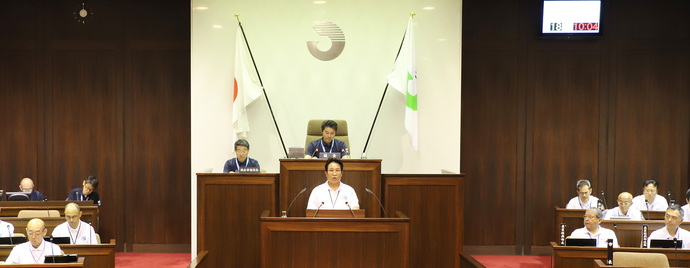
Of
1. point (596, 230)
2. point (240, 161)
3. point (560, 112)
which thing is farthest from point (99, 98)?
point (596, 230)

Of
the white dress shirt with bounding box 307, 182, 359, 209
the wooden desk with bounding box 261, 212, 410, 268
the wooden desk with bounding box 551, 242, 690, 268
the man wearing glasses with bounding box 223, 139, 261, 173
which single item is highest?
the man wearing glasses with bounding box 223, 139, 261, 173

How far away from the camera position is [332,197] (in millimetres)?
6270

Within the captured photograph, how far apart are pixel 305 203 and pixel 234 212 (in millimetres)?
675

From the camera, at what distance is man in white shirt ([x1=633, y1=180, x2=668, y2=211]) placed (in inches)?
347

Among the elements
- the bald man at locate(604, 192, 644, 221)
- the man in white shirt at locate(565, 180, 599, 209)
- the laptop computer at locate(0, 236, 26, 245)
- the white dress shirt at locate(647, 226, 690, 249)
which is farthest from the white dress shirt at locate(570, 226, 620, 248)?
the laptop computer at locate(0, 236, 26, 245)

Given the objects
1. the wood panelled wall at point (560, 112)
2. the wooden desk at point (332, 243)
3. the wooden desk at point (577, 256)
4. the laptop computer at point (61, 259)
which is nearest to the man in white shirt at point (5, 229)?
the laptop computer at point (61, 259)

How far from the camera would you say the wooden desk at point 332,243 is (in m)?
5.00

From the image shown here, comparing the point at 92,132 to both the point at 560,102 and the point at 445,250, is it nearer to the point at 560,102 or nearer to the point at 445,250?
the point at 445,250

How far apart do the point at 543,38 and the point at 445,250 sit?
170 inches

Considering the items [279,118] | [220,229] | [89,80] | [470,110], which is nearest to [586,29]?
[470,110]

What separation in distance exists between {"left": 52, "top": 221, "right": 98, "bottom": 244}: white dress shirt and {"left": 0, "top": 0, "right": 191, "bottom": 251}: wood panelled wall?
2.59 metres

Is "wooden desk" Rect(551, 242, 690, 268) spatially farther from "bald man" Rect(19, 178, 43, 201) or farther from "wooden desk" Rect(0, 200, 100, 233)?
"bald man" Rect(19, 178, 43, 201)

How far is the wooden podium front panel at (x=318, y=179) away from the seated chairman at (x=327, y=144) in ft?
2.97

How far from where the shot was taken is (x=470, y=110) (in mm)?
9844
